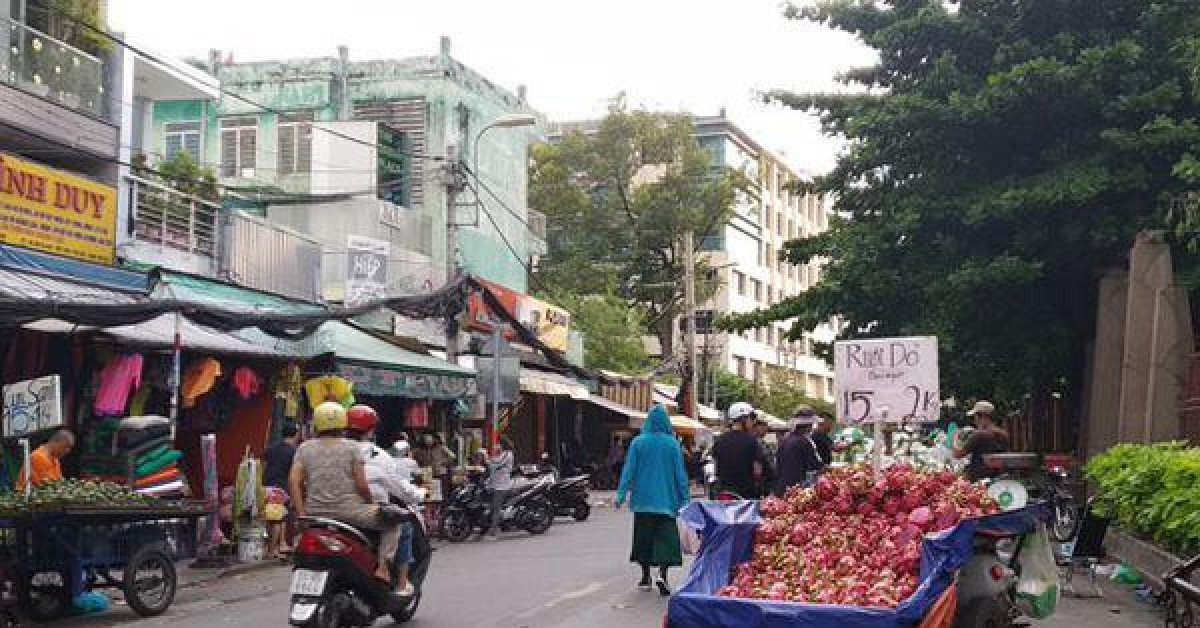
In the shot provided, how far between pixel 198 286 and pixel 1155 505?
14698mm

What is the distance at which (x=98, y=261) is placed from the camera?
59.5 feet

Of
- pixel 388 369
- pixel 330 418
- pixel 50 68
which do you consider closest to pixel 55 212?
pixel 50 68

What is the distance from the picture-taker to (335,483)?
8.99 meters

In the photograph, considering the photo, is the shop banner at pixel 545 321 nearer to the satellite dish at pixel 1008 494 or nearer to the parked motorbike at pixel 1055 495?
the parked motorbike at pixel 1055 495

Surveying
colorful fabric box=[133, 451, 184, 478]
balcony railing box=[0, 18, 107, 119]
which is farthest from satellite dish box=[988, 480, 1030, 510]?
balcony railing box=[0, 18, 107, 119]

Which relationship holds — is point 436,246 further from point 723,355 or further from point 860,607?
point 723,355

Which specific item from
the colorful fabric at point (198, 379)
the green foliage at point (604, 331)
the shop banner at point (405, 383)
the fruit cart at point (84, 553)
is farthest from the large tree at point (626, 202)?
the fruit cart at point (84, 553)

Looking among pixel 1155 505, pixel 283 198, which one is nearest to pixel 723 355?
pixel 283 198

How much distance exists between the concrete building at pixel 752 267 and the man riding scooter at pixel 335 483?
1756 inches

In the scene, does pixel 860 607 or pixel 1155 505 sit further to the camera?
pixel 1155 505

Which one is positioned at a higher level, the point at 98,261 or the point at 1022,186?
the point at 1022,186

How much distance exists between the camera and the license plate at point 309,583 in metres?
8.49

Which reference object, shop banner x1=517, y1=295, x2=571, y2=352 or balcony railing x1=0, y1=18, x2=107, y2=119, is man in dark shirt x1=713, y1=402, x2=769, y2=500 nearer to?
balcony railing x1=0, y1=18, x2=107, y2=119

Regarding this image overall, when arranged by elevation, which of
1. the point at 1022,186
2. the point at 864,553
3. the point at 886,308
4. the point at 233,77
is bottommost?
the point at 864,553
